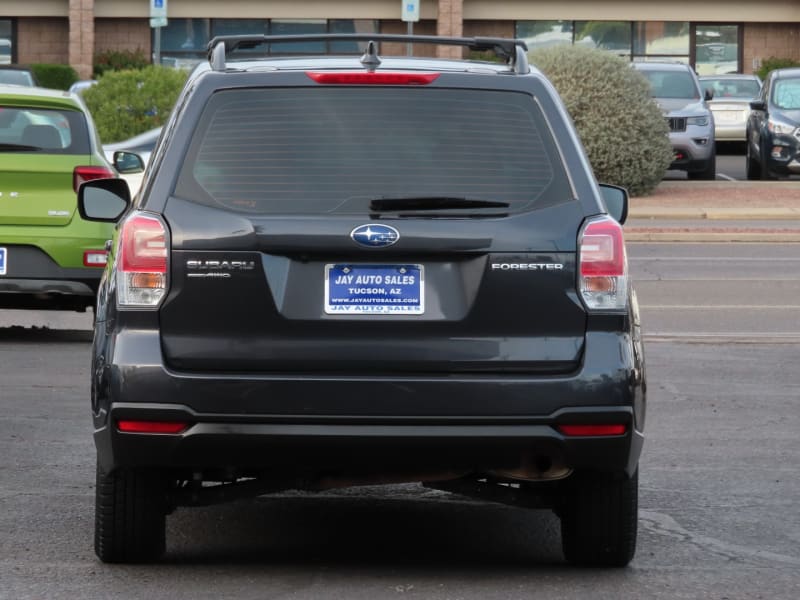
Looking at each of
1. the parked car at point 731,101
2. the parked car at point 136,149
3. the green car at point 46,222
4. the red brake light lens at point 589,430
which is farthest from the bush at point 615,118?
the red brake light lens at point 589,430

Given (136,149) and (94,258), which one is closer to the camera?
(94,258)

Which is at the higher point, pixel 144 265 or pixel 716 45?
pixel 716 45

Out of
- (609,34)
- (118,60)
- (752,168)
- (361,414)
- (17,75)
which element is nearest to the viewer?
(361,414)

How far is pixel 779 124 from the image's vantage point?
28.5 m

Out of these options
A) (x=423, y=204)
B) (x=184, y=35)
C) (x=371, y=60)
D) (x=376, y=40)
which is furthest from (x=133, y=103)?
(x=184, y=35)

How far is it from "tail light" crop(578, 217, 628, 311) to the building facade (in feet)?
155

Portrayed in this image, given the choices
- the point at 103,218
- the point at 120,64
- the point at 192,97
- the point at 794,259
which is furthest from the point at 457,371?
the point at 120,64

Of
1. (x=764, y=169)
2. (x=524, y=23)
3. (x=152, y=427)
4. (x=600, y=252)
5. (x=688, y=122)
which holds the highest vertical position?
(x=524, y=23)

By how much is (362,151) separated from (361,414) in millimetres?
827

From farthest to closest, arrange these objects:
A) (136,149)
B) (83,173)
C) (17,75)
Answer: (17,75)
(136,149)
(83,173)

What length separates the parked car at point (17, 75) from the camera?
31266mm

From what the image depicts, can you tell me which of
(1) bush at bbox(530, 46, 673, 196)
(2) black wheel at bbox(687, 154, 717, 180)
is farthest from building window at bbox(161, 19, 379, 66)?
(1) bush at bbox(530, 46, 673, 196)

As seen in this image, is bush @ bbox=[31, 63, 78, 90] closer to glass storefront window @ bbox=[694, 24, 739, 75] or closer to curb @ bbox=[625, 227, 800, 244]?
glass storefront window @ bbox=[694, 24, 739, 75]

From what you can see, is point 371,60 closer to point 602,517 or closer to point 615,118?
point 602,517
